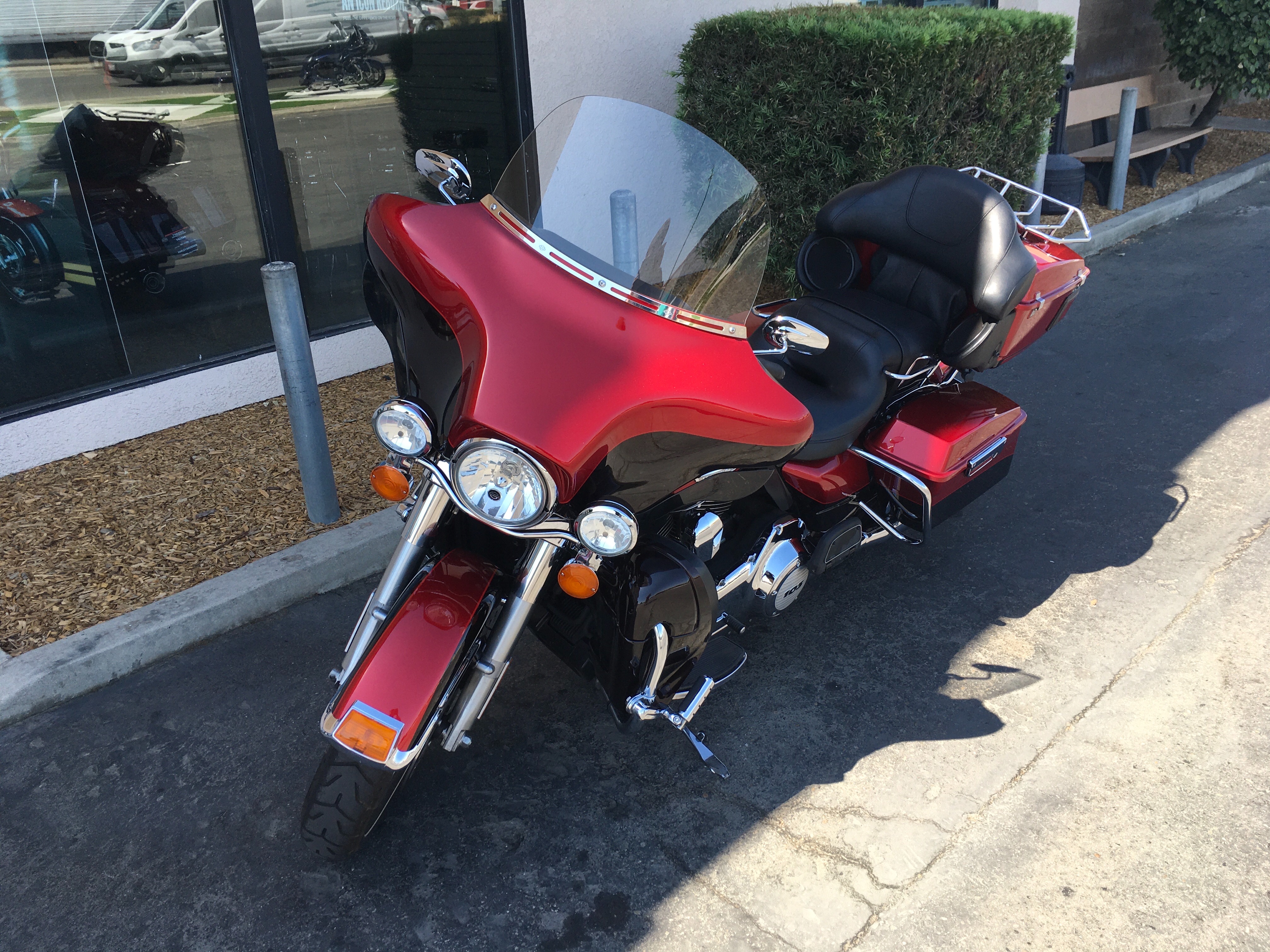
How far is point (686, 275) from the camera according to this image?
231 cm

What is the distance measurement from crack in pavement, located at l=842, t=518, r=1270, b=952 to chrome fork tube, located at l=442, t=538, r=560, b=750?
1.05m

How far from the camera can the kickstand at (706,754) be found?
2.65m

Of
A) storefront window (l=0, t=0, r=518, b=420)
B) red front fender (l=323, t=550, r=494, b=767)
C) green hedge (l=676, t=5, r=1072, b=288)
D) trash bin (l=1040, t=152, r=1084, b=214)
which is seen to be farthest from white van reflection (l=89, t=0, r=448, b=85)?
trash bin (l=1040, t=152, r=1084, b=214)

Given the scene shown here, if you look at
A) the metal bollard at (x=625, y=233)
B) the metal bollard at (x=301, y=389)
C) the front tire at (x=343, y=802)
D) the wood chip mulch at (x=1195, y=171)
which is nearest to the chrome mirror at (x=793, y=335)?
the metal bollard at (x=625, y=233)

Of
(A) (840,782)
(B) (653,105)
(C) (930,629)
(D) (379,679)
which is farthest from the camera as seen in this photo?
(B) (653,105)

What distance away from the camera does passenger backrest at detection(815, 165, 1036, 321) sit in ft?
10.8

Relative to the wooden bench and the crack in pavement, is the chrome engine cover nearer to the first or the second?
the crack in pavement

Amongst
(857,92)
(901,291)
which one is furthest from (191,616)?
(857,92)

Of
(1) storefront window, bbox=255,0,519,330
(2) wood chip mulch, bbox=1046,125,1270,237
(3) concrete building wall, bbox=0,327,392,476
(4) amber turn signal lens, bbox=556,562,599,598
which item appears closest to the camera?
(4) amber turn signal lens, bbox=556,562,599,598

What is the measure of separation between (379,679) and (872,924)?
4.37 feet

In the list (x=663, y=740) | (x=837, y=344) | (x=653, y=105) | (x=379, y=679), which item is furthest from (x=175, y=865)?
(x=653, y=105)

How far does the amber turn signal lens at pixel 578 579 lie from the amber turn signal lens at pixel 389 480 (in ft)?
1.62

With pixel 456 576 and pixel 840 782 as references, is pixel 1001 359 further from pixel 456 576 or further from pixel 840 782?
pixel 456 576

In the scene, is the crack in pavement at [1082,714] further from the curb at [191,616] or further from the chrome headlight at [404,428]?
the curb at [191,616]
